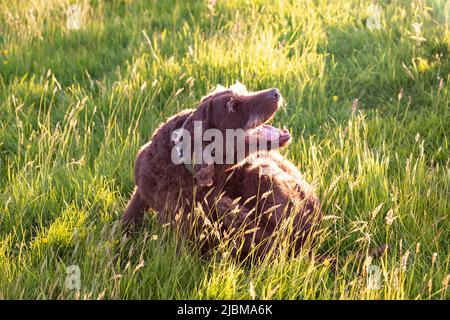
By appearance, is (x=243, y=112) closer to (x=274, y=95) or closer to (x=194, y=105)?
(x=274, y=95)

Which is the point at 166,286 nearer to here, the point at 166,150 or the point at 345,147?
the point at 166,150

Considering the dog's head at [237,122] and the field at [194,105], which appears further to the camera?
the dog's head at [237,122]

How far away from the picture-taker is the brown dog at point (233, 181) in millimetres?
3604

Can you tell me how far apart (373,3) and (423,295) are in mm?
4485

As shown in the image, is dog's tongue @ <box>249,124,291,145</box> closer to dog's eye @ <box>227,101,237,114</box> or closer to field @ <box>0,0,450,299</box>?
dog's eye @ <box>227,101,237,114</box>

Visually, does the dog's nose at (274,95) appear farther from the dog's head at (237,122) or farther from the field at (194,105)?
the field at (194,105)

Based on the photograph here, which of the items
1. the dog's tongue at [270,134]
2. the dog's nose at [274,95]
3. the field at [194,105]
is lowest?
the field at [194,105]

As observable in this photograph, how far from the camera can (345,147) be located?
4.45 metres

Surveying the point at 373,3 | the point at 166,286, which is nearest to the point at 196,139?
the point at 166,286

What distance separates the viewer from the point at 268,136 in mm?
3705

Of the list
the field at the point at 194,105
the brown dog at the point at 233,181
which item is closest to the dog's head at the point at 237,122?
the brown dog at the point at 233,181

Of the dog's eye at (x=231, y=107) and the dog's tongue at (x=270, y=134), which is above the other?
the dog's eye at (x=231, y=107)

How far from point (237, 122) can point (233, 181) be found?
409 mm
